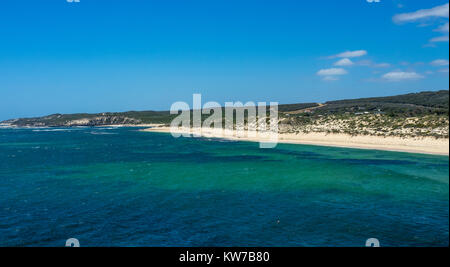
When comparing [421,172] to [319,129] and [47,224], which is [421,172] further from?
[319,129]

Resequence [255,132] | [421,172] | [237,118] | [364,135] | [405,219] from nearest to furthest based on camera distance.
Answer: [405,219] < [421,172] < [364,135] < [255,132] < [237,118]

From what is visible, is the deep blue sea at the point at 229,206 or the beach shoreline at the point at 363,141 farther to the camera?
the beach shoreline at the point at 363,141

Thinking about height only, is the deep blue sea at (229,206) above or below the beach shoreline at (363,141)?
below

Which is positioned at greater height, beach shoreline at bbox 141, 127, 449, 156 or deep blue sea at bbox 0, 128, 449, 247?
beach shoreline at bbox 141, 127, 449, 156

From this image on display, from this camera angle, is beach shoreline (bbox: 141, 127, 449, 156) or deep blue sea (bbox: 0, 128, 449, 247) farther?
beach shoreline (bbox: 141, 127, 449, 156)

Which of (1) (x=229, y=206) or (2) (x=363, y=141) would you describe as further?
(2) (x=363, y=141)
